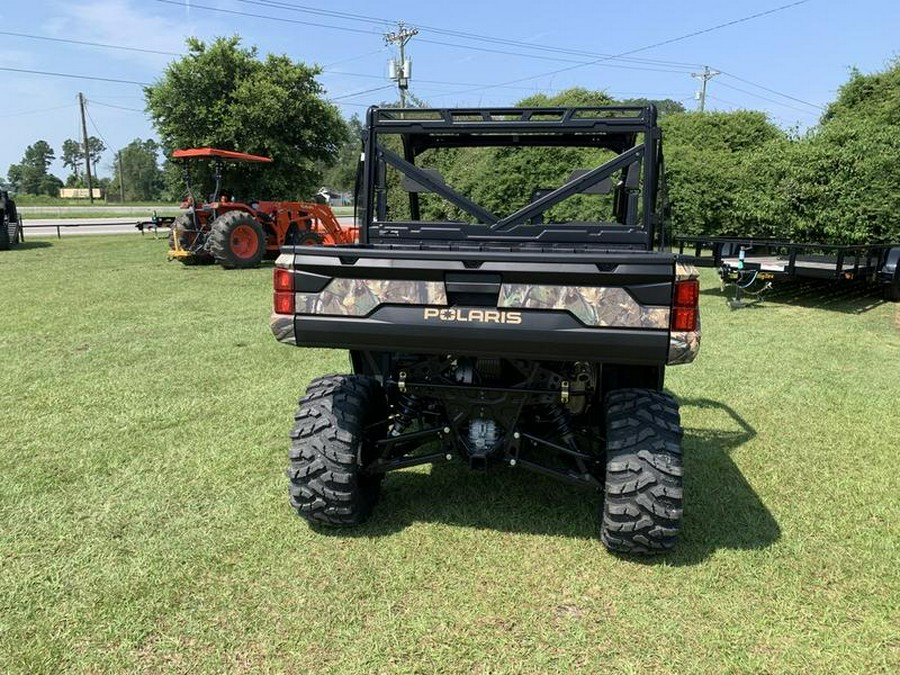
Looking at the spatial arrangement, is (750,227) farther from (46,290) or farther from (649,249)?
(46,290)

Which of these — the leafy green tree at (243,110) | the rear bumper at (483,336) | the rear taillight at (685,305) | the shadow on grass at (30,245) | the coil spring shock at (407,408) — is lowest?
the shadow on grass at (30,245)

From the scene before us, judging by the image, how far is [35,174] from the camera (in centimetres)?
9062

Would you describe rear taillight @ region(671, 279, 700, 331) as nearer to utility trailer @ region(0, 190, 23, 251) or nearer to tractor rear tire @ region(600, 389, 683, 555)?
tractor rear tire @ region(600, 389, 683, 555)

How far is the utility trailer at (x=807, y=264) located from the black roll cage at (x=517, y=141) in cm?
538

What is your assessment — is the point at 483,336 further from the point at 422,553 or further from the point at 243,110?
the point at 243,110

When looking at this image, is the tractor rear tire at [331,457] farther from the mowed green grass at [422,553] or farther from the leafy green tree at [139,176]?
the leafy green tree at [139,176]

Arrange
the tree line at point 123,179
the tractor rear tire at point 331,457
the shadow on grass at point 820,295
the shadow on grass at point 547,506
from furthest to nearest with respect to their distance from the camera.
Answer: the tree line at point 123,179 < the shadow on grass at point 820,295 < the shadow on grass at point 547,506 < the tractor rear tire at point 331,457

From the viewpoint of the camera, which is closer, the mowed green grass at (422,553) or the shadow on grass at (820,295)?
the mowed green grass at (422,553)

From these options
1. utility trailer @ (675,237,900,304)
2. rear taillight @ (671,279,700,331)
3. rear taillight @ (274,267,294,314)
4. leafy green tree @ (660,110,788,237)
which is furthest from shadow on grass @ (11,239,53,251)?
rear taillight @ (671,279,700,331)

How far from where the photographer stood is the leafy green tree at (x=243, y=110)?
17.6 metres

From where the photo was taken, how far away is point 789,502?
329cm

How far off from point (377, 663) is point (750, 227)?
1061cm

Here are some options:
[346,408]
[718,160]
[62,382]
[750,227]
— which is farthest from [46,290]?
[718,160]

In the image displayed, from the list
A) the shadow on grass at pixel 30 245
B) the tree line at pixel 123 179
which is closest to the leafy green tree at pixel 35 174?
the tree line at pixel 123 179
